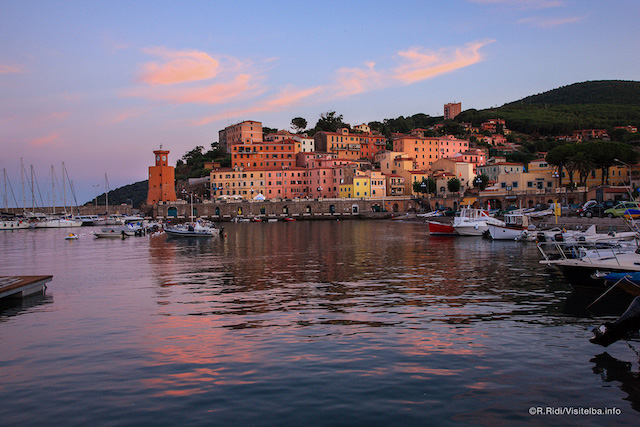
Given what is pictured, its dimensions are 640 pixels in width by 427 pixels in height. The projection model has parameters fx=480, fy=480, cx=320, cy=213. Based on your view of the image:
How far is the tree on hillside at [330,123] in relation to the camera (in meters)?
Result: 129

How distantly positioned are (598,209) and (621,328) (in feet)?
142

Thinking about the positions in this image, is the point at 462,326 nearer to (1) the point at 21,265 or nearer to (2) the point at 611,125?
(1) the point at 21,265

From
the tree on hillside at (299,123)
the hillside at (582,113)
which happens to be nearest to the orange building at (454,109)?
the hillside at (582,113)

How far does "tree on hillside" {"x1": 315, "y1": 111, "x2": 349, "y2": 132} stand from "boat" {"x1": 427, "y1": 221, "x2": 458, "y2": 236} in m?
84.7

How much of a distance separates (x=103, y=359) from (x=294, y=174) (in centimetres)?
9227

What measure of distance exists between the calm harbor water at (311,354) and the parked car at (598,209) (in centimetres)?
2992

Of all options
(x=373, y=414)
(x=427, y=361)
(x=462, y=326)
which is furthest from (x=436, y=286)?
(x=373, y=414)

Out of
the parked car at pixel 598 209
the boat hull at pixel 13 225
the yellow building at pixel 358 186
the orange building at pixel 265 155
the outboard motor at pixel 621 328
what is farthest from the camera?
the orange building at pixel 265 155

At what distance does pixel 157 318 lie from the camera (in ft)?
44.4

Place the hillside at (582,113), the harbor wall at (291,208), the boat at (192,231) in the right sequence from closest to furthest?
the boat at (192,231)
the harbor wall at (291,208)
the hillside at (582,113)

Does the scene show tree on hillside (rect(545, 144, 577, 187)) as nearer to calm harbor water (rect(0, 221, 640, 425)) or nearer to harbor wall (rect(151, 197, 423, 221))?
harbor wall (rect(151, 197, 423, 221))

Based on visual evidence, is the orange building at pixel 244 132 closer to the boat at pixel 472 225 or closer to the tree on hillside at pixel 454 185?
the tree on hillside at pixel 454 185

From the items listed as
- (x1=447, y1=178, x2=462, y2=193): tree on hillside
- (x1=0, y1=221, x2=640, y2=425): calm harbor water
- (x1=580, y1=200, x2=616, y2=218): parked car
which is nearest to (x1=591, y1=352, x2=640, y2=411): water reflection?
(x1=0, y1=221, x2=640, y2=425): calm harbor water

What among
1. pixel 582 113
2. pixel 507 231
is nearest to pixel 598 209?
pixel 507 231
